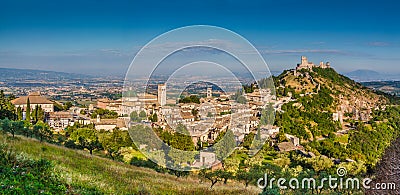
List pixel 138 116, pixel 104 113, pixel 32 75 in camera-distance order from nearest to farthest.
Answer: pixel 138 116, pixel 104 113, pixel 32 75

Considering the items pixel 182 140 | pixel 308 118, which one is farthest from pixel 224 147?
pixel 308 118

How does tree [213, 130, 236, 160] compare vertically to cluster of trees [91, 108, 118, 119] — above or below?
above

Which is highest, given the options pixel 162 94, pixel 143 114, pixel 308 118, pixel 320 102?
pixel 162 94

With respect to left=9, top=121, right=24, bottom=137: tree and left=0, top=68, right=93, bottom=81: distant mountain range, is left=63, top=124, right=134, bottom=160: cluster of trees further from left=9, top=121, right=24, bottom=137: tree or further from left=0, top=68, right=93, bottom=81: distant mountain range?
left=0, top=68, right=93, bottom=81: distant mountain range

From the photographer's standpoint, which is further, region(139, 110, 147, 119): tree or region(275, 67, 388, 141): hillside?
region(275, 67, 388, 141): hillside

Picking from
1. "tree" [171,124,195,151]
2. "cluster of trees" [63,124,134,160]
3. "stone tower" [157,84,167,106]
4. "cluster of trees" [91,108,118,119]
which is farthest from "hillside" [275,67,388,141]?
"stone tower" [157,84,167,106]

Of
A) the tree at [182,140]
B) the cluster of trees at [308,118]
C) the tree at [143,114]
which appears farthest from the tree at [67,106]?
the tree at [182,140]

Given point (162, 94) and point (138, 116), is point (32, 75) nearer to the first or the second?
point (138, 116)

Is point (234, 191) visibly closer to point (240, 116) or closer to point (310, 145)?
point (240, 116)

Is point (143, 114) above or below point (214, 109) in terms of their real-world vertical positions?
below

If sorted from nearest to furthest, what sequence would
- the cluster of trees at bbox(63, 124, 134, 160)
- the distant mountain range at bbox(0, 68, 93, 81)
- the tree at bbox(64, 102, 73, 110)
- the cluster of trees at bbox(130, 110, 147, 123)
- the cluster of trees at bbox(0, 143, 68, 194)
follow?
the cluster of trees at bbox(0, 143, 68, 194) → the cluster of trees at bbox(130, 110, 147, 123) → the cluster of trees at bbox(63, 124, 134, 160) → the tree at bbox(64, 102, 73, 110) → the distant mountain range at bbox(0, 68, 93, 81)

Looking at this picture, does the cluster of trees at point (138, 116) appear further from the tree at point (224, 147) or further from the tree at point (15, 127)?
the tree at point (15, 127)

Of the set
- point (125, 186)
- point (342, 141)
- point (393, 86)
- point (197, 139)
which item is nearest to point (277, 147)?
point (342, 141)
